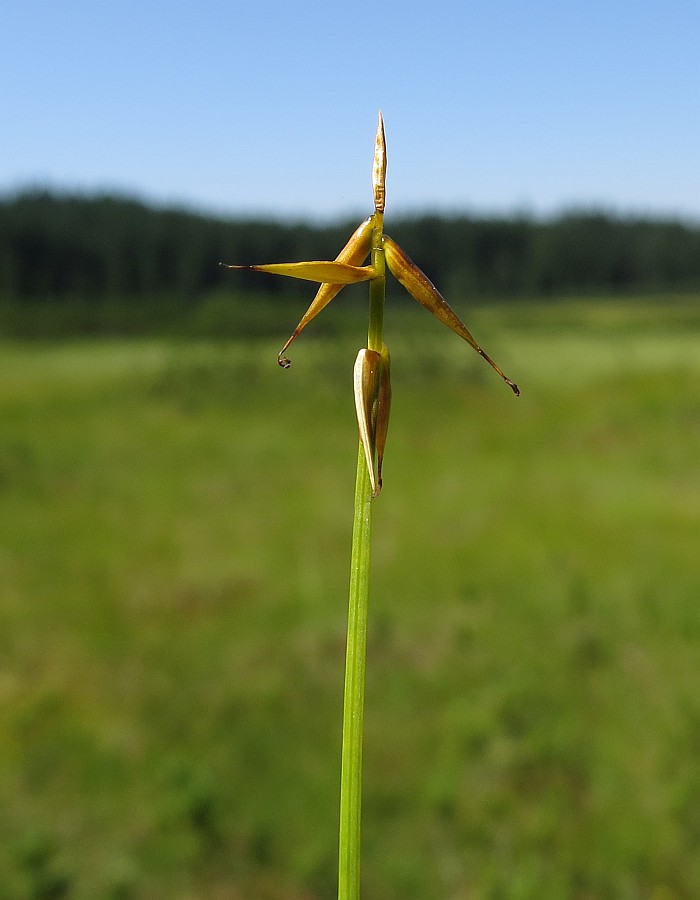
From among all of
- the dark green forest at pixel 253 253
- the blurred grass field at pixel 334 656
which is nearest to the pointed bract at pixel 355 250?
the blurred grass field at pixel 334 656

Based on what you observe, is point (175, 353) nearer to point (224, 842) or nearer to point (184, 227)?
point (184, 227)

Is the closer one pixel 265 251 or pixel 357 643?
pixel 357 643

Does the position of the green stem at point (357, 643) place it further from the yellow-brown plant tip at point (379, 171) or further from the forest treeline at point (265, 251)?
the forest treeline at point (265, 251)

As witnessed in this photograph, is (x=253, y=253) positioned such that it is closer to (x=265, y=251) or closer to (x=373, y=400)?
(x=265, y=251)

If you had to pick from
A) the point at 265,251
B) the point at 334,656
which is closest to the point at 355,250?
the point at 334,656

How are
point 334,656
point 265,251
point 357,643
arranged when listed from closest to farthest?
1. point 357,643
2. point 334,656
3. point 265,251
